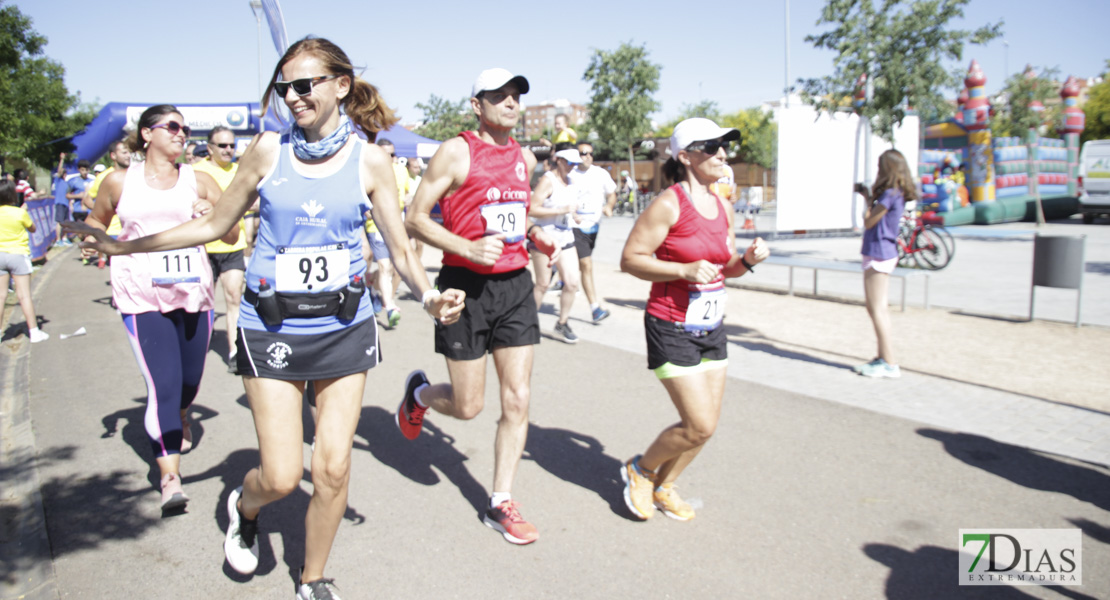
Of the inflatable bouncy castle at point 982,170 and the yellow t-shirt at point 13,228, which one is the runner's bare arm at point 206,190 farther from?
the inflatable bouncy castle at point 982,170

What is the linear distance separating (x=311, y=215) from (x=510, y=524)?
1.69m

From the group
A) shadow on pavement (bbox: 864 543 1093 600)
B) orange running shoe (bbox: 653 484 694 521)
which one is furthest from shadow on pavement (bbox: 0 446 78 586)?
shadow on pavement (bbox: 864 543 1093 600)

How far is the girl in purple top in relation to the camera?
246 inches

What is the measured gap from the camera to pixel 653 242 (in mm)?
3623

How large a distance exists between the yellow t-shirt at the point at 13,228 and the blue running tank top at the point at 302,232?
23.1ft

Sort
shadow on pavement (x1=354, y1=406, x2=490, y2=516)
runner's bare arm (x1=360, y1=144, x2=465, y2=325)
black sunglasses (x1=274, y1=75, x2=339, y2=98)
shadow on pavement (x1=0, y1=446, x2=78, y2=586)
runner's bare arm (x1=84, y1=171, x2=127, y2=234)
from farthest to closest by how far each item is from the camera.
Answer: shadow on pavement (x1=354, y1=406, x2=490, y2=516)
runner's bare arm (x1=84, y1=171, x2=127, y2=234)
shadow on pavement (x1=0, y1=446, x2=78, y2=586)
runner's bare arm (x1=360, y1=144, x2=465, y2=325)
black sunglasses (x1=274, y1=75, x2=339, y2=98)

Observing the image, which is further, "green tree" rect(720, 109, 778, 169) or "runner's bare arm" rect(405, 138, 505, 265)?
"green tree" rect(720, 109, 778, 169)

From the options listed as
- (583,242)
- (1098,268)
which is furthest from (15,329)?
(1098,268)

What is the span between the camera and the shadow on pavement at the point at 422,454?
14.1 feet

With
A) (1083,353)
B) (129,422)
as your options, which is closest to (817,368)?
(1083,353)

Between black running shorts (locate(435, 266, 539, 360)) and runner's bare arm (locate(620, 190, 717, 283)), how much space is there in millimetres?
522

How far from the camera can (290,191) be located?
8.96 feet

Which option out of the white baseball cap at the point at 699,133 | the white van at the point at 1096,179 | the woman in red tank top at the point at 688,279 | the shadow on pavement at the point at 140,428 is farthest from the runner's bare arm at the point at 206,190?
the white van at the point at 1096,179

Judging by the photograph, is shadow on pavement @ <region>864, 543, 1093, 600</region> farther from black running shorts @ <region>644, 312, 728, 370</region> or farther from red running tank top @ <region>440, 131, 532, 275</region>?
red running tank top @ <region>440, 131, 532, 275</region>
